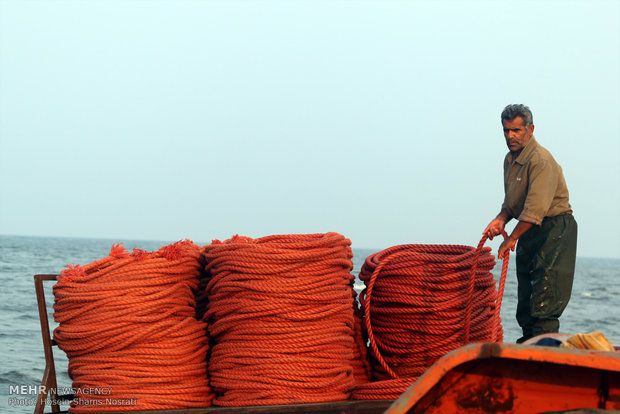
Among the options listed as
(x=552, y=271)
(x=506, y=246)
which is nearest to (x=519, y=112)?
(x=506, y=246)

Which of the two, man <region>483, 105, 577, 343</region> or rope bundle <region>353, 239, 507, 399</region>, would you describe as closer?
rope bundle <region>353, 239, 507, 399</region>

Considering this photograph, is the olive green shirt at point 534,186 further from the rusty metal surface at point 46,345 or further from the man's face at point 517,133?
the rusty metal surface at point 46,345

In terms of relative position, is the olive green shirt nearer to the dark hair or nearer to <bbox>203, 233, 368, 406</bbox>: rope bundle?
the dark hair

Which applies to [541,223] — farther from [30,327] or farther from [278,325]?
[30,327]

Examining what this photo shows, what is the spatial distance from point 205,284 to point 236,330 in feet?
1.61

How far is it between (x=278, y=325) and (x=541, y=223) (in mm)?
1795

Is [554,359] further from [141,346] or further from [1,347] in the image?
[1,347]

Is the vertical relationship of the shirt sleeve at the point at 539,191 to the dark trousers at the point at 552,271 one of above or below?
above

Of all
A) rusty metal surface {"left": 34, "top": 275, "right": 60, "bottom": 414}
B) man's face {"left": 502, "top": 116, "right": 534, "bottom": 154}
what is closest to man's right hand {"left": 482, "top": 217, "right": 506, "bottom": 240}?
man's face {"left": 502, "top": 116, "right": 534, "bottom": 154}

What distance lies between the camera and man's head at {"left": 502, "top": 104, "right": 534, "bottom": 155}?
4109 mm

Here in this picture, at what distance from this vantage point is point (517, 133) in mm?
4125

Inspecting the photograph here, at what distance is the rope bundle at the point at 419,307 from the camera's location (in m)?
3.89

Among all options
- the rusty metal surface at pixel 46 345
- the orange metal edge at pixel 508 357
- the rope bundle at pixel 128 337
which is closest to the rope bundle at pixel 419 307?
the rope bundle at pixel 128 337

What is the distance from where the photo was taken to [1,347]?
37.3ft
